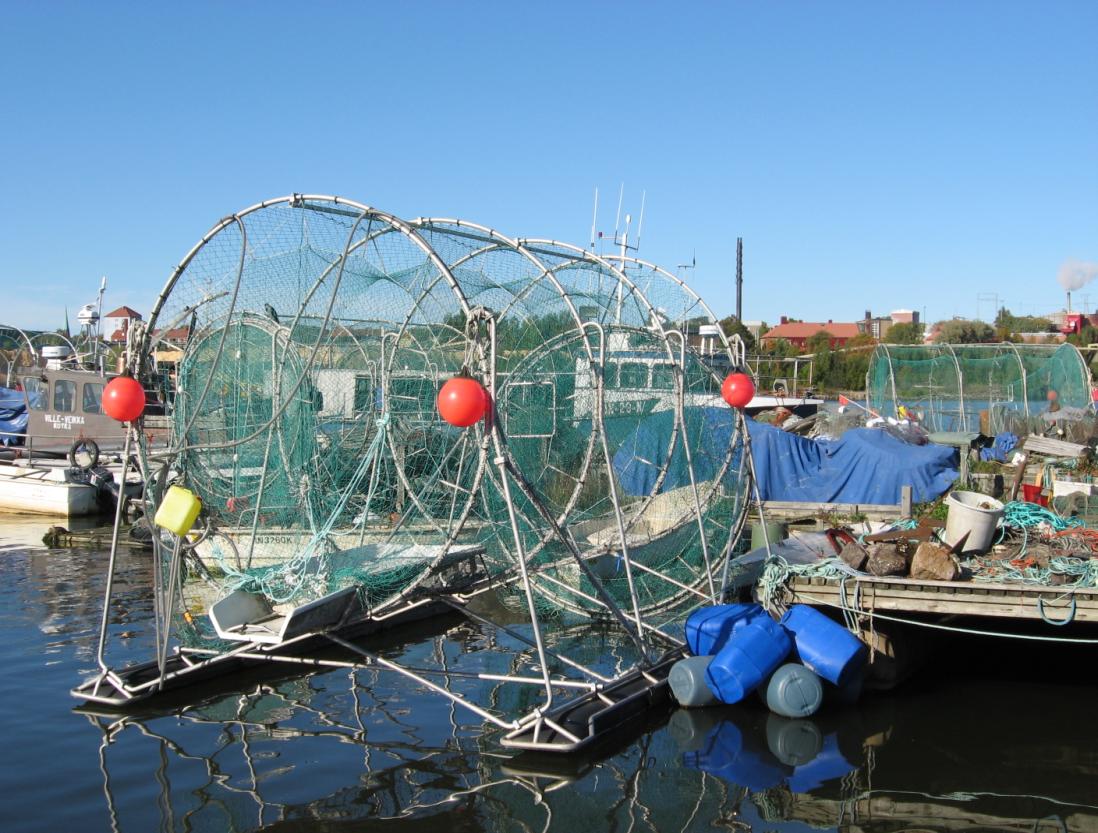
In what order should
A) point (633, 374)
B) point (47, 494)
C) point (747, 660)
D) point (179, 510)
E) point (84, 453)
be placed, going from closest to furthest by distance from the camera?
point (179, 510) → point (747, 660) → point (633, 374) → point (47, 494) → point (84, 453)

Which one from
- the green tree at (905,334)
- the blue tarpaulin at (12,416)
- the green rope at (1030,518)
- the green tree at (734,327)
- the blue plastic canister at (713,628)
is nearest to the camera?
the blue plastic canister at (713,628)

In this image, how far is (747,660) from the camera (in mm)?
9586

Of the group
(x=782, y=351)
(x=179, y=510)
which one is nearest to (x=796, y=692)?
(x=179, y=510)

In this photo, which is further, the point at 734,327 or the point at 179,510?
the point at 734,327

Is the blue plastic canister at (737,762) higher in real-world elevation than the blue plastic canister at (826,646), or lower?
lower

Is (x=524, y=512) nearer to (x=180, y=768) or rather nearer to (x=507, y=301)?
(x=507, y=301)

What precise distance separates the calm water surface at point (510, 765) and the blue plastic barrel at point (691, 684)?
0.53 feet

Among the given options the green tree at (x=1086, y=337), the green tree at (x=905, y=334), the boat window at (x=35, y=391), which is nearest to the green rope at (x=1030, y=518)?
the boat window at (x=35, y=391)

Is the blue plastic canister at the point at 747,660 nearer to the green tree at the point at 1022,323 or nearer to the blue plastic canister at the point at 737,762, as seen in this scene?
the blue plastic canister at the point at 737,762

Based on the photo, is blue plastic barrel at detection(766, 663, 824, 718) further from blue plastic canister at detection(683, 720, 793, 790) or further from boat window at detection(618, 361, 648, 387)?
boat window at detection(618, 361, 648, 387)

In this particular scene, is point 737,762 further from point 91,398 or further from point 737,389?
point 91,398

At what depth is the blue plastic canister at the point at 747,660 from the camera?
9531 millimetres

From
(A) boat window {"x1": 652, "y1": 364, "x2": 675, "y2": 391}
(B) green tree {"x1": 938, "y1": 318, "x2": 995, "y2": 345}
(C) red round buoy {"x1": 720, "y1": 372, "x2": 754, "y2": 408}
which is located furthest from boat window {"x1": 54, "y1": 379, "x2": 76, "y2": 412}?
(B) green tree {"x1": 938, "y1": 318, "x2": 995, "y2": 345}

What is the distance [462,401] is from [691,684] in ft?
12.4
